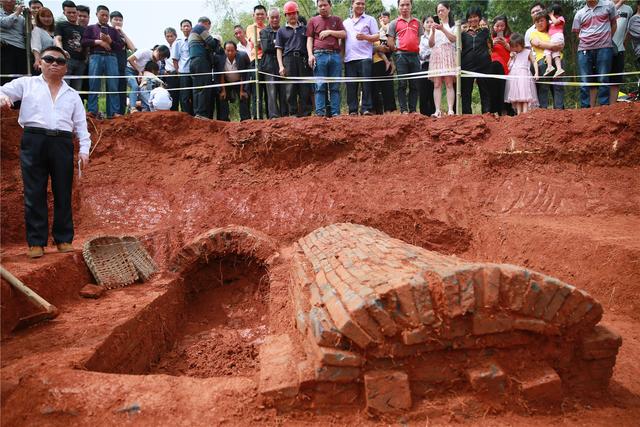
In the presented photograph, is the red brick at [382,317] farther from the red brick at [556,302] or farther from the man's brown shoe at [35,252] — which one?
the man's brown shoe at [35,252]

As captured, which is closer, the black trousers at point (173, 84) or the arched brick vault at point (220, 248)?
the arched brick vault at point (220, 248)

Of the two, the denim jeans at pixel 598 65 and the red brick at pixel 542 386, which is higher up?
the denim jeans at pixel 598 65

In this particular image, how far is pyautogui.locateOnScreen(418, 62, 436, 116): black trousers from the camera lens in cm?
919

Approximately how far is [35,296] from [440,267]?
3589 millimetres

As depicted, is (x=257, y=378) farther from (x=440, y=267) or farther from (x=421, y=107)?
(x=421, y=107)

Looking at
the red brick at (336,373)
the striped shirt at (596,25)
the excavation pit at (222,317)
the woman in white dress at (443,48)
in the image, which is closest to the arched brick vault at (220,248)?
the excavation pit at (222,317)

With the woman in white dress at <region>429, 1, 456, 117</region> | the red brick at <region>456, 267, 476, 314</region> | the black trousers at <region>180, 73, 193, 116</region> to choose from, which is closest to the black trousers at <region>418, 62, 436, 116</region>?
the woman in white dress at <region>429, 1, 456, 117</region>

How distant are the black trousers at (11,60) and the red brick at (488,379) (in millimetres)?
8259

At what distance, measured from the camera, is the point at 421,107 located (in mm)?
9492

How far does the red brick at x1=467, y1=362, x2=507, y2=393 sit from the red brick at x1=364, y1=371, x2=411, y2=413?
43 cm

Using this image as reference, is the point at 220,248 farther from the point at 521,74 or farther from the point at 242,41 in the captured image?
the point at 521,74

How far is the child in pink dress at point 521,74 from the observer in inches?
347

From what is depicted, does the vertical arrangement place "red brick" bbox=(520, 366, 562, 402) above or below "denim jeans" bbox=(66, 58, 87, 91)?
below

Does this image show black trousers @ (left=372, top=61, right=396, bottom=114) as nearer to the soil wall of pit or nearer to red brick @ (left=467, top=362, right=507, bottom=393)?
the soil wall of pit
